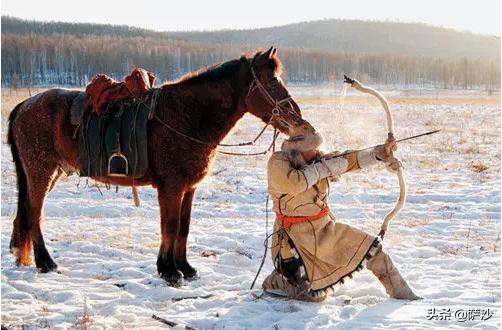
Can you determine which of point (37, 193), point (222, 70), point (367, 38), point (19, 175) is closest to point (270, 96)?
point (222, 70)

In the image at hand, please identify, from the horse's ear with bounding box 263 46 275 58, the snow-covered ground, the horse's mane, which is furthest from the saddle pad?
the horse's ear with bounding box 263 46 275 58

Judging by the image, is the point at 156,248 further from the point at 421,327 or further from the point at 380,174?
the point at 380,174

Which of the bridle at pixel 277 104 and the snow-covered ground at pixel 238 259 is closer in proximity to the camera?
the snow-covered ground at pixel 238 259

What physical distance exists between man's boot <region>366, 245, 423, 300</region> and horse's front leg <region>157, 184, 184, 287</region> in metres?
1.85

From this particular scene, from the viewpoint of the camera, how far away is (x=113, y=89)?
5379 mm

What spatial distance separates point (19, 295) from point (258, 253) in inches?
102

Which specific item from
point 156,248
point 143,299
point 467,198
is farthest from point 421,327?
point 467,198

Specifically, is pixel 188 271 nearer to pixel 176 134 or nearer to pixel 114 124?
pixel 176 134

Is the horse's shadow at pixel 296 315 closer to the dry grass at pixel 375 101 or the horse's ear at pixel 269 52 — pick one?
the horse's ear at pixel 269 52

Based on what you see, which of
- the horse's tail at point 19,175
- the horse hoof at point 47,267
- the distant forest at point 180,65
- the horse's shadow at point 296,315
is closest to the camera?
the horse's shadow at point 296,315

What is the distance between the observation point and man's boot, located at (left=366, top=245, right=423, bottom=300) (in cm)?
450

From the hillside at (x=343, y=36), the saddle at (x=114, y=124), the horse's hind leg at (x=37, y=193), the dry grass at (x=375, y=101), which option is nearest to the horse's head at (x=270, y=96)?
the saddle at (x=114, y=124)

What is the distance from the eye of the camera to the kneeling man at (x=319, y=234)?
439 cm

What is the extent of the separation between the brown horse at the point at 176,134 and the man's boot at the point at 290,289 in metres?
0.91
